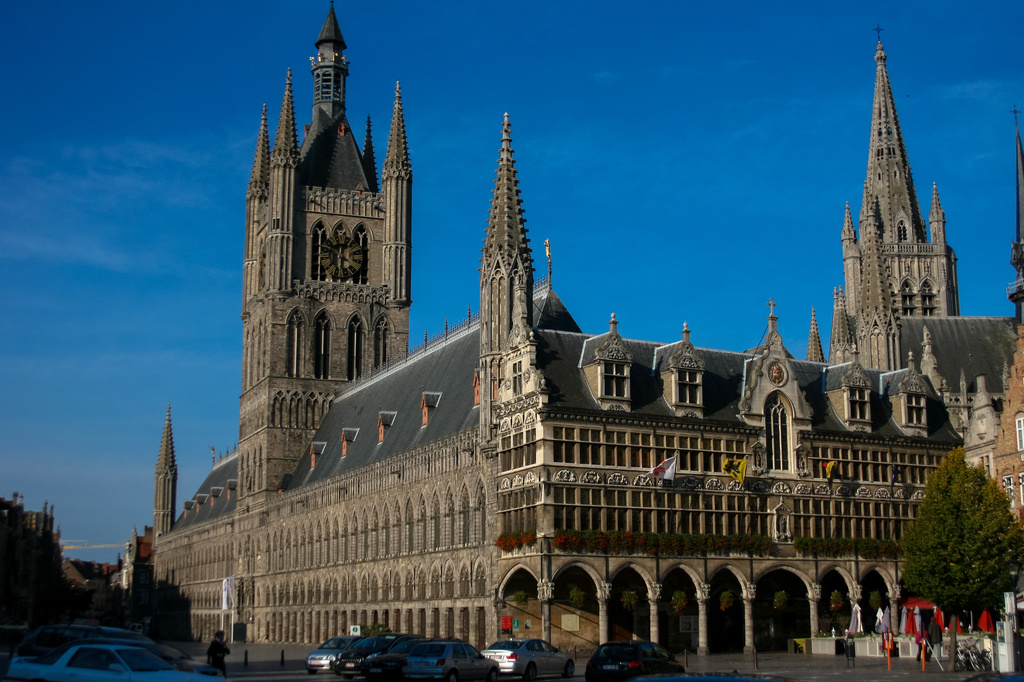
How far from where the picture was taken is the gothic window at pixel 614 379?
54.0 metres

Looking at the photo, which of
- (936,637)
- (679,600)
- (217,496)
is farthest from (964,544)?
(217,496)

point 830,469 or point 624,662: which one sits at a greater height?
point 830,469

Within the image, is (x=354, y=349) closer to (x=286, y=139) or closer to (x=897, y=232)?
(x=286, y=139)

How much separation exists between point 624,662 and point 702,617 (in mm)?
20200

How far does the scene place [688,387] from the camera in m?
56.1

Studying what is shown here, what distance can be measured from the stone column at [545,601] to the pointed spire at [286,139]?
4878cm

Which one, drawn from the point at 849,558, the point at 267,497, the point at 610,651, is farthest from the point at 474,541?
the point at 267,497

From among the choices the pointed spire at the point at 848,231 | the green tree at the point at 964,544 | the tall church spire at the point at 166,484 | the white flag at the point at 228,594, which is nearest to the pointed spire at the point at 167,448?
the tall church spire at the point at 166,484

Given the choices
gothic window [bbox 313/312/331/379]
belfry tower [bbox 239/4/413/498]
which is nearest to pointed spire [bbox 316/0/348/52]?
belfry tower [bbox 239/4/413/498]

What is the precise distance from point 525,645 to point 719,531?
55.6 ft

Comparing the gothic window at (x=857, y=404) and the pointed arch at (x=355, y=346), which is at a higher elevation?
the pointed arch at (x=355, y=346)

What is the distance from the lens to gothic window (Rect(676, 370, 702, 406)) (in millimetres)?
55688

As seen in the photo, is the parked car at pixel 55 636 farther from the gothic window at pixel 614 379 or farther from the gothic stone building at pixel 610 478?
the gothic window at pixel 614 379

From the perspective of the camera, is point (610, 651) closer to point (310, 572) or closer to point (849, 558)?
point (849, 558)
